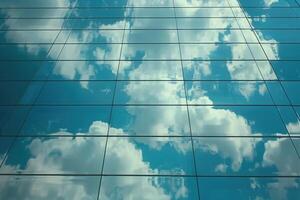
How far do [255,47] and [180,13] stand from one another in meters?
3.15

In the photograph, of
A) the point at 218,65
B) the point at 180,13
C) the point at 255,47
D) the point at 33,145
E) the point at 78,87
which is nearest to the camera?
the point at 33,145

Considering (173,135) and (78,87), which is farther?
(78,87)

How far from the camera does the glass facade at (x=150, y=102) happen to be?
6.01 meters

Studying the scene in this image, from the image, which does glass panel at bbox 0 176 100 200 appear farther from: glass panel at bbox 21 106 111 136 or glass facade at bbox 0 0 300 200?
glass panel at bbox 21 106 111 136

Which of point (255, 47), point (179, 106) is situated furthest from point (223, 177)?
point (255, 47)

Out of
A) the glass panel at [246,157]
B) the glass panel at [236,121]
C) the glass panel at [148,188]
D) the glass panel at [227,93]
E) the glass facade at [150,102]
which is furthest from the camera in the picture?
the glass panel at [227,93]

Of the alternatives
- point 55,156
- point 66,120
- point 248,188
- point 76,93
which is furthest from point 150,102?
point 248,188

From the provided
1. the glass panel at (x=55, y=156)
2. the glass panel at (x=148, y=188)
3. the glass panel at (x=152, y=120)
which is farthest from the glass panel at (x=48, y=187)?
the glass panel at (x=152, y=120)

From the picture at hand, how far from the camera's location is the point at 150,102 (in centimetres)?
761

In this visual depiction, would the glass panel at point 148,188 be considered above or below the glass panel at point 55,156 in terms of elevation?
below

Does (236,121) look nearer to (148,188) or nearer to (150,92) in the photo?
(150,92)

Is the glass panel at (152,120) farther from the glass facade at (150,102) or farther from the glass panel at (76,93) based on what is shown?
the glass panel at (76,93)

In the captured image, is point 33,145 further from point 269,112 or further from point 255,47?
point 255,47

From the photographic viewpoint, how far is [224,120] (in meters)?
7.17
